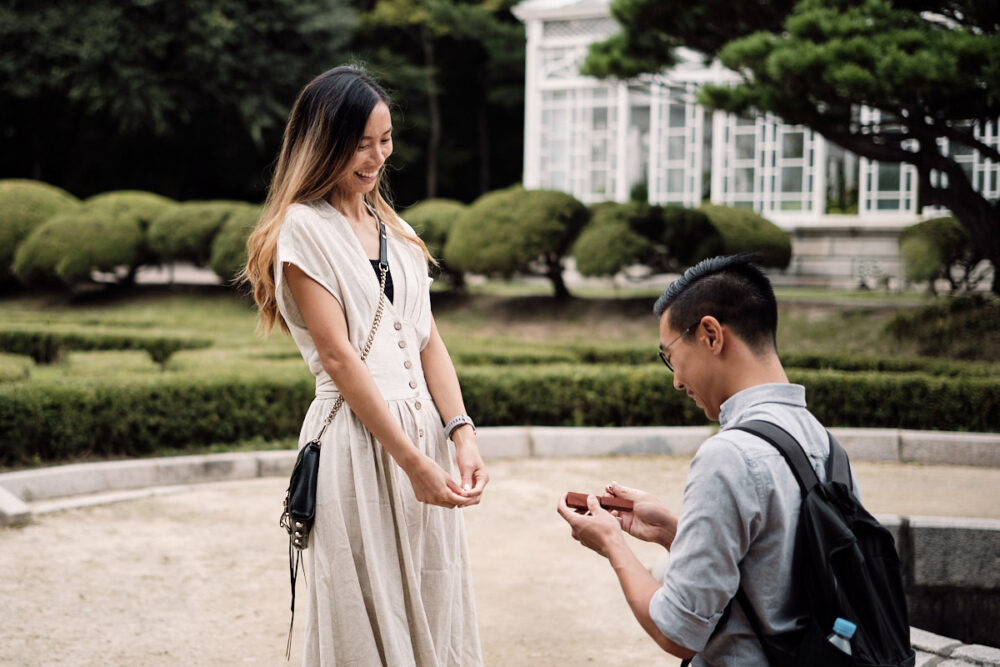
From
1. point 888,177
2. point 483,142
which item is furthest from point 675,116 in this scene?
point 483,142

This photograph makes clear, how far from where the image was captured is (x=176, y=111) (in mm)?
24484

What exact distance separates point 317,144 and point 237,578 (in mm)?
2939

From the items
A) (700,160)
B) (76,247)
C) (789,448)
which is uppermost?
(700,160)

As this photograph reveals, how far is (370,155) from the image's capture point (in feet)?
8.13

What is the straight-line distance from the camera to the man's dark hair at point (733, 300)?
6.29 ft

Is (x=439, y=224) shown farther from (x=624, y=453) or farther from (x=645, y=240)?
(x=624, y=453)

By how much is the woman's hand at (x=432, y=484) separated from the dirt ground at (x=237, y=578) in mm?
1782

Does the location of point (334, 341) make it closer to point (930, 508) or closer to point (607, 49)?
point (930, 508)

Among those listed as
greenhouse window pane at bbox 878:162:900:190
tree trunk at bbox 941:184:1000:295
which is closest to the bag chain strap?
tree trunk at bbox 941:184:1000:295

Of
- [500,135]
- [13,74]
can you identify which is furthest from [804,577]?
[500,135]

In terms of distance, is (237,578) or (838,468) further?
(237,578)

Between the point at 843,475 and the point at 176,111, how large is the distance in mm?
24765

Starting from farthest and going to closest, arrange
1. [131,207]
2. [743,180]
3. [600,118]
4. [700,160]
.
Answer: [600,118], [700,160], [743,180], [131,207]

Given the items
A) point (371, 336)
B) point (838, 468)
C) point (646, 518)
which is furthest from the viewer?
point (371, 336)
